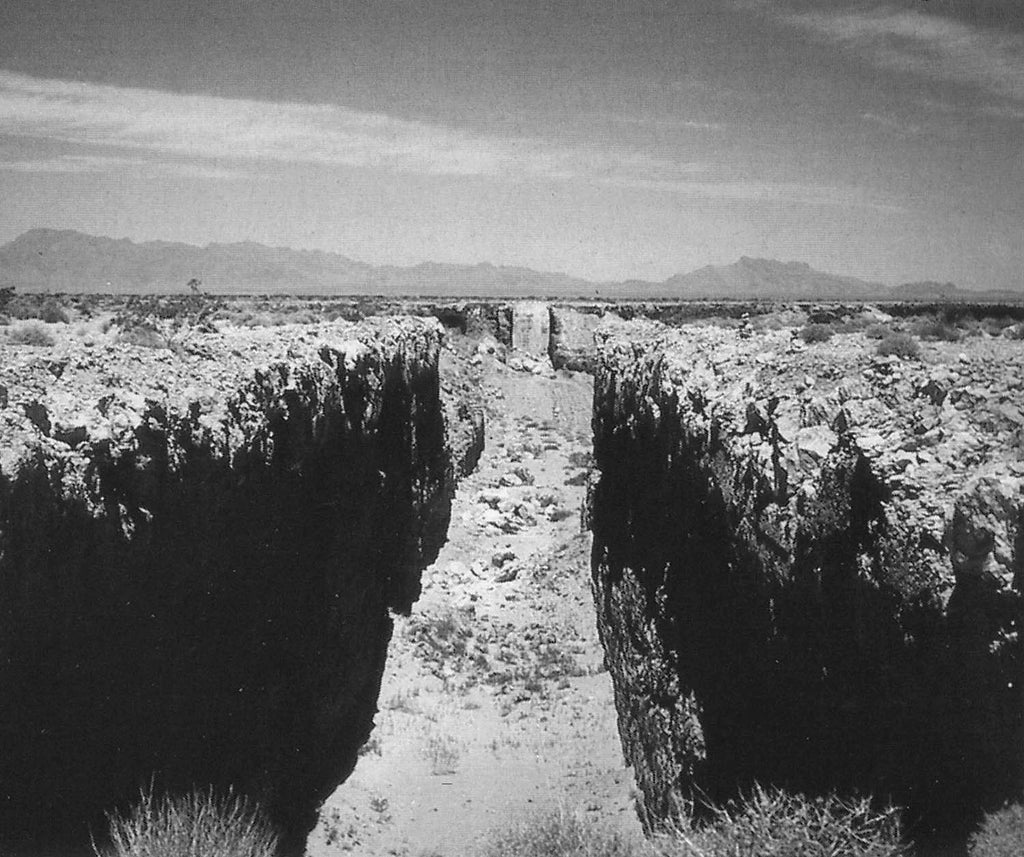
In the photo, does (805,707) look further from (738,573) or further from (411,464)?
(411,464)

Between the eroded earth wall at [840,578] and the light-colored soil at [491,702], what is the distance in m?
2.41

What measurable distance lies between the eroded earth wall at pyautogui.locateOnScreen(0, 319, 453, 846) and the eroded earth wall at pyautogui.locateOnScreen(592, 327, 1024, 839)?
5.84 meters

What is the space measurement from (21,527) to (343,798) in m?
9.55

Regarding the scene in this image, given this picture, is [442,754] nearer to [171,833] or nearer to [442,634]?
[442,634]

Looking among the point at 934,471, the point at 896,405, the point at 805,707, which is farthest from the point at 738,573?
the point at 934,471

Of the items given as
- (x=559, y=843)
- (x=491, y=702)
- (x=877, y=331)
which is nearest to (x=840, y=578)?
(x=559, y=843)

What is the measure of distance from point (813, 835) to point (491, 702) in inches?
488

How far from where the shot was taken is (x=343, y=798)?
14.6 meters

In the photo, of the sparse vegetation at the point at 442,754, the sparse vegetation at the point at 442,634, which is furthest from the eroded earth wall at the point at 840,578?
the sparse vegetation at the point at 442,634

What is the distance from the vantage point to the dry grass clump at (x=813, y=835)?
6.21m

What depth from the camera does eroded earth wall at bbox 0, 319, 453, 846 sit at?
23.6 ft

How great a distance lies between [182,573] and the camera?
940cm

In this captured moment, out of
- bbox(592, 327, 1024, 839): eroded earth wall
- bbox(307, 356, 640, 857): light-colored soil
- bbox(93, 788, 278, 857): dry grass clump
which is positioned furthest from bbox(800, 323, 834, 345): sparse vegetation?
bbox(93, 788, 278, 857): dry grass clump

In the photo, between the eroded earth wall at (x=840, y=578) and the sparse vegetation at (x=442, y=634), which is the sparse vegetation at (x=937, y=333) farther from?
the sparse vegetation at (x=442, y=634)
